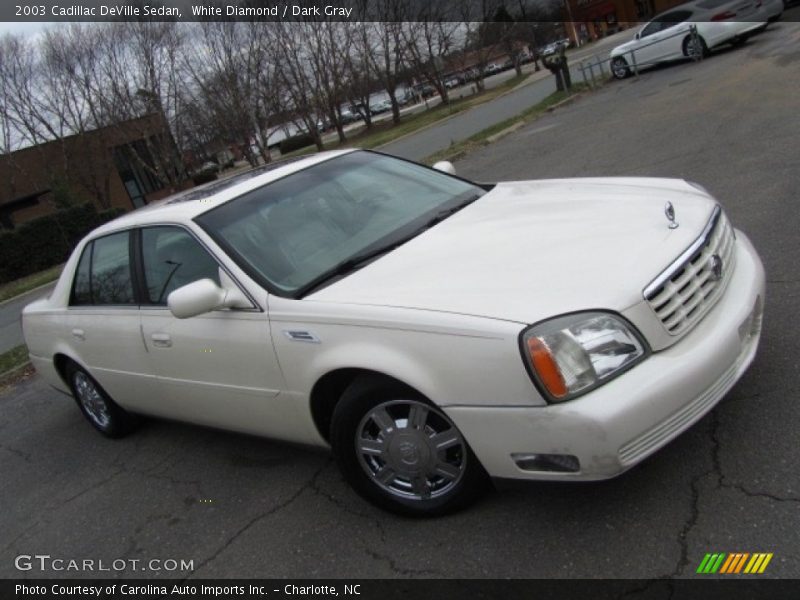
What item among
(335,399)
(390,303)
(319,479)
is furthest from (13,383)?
(390,303)

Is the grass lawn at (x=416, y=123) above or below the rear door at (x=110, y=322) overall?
below

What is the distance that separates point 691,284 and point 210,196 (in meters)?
2.60

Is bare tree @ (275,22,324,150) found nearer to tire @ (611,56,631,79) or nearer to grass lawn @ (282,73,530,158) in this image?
grass lawn @ (282,73,530,158)

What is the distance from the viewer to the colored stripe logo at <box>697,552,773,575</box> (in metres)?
2.37

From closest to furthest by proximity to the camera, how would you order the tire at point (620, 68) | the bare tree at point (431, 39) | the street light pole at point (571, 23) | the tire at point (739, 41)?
the tire at point (739, 41)
the tire at point (620, 68)
the bare tree at point (431, 39)
the street light pole at point (571, 23)

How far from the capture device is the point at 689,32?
1845 cm

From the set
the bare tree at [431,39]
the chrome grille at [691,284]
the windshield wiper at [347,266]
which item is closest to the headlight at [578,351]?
the chrome grille at [691,284]

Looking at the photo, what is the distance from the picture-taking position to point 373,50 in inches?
1832

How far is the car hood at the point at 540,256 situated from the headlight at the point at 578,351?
54 mm

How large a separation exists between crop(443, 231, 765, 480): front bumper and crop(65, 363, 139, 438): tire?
309 cm

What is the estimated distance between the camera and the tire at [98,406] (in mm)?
4859

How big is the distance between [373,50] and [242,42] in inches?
485
